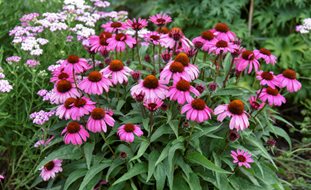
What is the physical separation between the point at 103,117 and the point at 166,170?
1.41ft

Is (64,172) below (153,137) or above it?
below

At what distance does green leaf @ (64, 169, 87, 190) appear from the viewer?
2.24 metres

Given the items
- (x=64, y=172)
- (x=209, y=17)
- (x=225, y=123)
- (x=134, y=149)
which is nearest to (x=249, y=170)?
(x=225, y=123)

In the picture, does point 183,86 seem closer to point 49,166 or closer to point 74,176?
point 74,176

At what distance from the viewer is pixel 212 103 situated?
2553 millimetres

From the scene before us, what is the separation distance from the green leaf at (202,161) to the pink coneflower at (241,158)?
107mm

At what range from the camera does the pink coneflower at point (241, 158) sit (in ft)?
7.17

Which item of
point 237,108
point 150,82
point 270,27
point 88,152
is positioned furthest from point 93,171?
point 270,27

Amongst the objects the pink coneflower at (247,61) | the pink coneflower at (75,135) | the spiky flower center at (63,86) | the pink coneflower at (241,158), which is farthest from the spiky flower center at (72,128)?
the pink coneflower at (247,61)

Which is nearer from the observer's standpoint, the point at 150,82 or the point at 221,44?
the point at 150,82

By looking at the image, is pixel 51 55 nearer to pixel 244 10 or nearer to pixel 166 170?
pixel 166 170

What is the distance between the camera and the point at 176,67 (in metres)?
2.15

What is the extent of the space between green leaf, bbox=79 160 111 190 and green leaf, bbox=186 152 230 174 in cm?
44

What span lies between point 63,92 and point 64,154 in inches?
13.3
